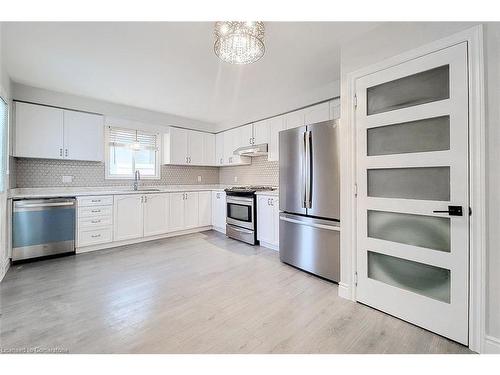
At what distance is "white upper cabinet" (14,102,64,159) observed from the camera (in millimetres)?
3232

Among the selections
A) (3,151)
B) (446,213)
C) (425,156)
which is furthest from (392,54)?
(3,151)

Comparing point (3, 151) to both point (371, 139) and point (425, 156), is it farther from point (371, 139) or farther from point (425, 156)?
point (425, 156)

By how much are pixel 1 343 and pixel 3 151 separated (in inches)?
86.3

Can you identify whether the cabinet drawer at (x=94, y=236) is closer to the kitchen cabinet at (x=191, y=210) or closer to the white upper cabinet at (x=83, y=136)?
the white upper cabinet at (x=83, y=136)

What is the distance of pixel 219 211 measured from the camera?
4820mm

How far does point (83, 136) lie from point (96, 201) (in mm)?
1141

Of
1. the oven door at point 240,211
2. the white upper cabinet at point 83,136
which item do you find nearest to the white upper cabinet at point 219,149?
the oven door at point 240,211

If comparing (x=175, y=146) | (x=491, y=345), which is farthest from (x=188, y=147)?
(x=491, y=345)

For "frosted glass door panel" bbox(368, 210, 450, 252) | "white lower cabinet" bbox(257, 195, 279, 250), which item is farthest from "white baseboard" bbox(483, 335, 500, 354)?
"white lower cabinet" bbox(257, 195, 279, 250)

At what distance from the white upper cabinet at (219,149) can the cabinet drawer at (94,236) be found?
2629 mm

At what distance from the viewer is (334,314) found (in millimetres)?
1895

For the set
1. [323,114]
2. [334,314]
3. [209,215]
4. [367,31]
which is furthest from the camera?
[209,215]

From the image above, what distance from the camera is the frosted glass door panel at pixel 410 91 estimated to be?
163 centimetres

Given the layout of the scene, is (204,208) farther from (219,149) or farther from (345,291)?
(345,291)
